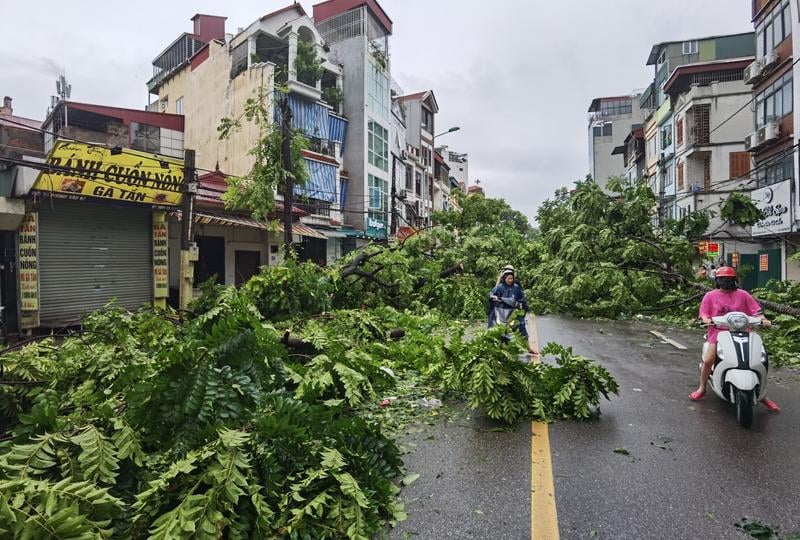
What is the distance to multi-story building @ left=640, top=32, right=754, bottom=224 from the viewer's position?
3331 centimetres

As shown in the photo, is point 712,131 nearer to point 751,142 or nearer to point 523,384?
point 751,142

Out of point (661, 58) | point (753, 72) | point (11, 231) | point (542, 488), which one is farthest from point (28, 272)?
point (661, 58)

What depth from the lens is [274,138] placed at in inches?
534

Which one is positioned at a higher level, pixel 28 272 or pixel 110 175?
pixel 110 175

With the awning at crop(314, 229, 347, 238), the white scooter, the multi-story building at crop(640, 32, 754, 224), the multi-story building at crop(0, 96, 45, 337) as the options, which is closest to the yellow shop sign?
the multi-story building at crop(0, 96, 45, 337)

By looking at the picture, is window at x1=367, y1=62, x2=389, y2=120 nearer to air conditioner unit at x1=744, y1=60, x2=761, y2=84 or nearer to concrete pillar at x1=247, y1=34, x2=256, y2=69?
concrete pillar at x1=247, y1=34, x2=256, y2=69

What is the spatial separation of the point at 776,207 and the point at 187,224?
22868mm

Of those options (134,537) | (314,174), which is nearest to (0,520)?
(134,537)

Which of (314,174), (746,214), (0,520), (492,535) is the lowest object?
(492,535)

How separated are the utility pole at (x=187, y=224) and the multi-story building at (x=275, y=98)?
7.70 metres

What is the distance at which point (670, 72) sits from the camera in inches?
1415

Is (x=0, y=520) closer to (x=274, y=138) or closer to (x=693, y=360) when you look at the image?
(x=693, y=360)

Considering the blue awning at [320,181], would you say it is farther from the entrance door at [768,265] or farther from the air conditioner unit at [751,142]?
the entrance door at [768,265]

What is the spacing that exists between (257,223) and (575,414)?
15.2 m
